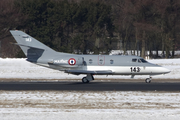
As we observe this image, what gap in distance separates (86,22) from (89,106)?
37.4m

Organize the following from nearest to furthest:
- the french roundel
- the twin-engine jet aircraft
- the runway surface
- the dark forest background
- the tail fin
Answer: the runway surface, the french roundel, the twin-engine jet aircraft, the tail fin, the dark forest background

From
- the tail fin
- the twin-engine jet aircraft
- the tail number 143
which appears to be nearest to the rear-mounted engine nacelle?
the twin-engine jet aircraft

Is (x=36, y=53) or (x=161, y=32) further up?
(x=161, y=32)

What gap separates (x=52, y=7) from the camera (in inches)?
2037

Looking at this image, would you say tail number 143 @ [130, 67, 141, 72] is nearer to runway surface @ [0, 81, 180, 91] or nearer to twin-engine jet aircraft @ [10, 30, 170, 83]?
twin-engine jet aircraft @ [10, 30, 170, 83]

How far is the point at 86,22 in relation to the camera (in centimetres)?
5097

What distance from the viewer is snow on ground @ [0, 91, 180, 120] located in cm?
1220

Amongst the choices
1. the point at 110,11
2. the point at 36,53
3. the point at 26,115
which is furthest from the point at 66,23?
the point at 26,115

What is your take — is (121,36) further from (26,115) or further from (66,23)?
(26,115)

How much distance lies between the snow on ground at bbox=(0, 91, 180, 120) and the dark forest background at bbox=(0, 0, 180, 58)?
31.0 m

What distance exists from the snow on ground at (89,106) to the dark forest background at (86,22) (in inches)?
1222

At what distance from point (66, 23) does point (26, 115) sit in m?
39.1

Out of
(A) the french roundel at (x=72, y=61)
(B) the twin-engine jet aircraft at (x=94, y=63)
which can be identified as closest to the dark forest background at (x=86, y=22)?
(B) the twin-engine jet aircraft at (x=94, y=63)

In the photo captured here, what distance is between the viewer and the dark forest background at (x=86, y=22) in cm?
4841
